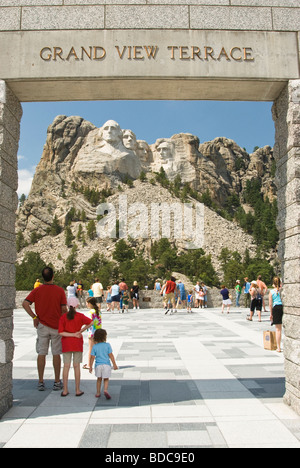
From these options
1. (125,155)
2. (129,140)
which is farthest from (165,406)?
(129,140)

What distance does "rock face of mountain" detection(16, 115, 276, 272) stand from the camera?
291ft

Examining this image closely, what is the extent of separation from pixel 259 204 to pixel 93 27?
330 feet

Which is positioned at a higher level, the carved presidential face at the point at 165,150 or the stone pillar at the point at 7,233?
the carved presidential face at the point at 165,150

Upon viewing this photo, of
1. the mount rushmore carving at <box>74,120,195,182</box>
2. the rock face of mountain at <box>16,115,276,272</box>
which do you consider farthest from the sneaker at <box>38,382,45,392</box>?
the mount rushmore carving at <box>74,120,195,182</box>

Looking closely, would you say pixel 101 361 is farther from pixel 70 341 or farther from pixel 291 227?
pixel 291 227

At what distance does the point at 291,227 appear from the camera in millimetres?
4570

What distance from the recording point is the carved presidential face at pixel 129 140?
10694cm

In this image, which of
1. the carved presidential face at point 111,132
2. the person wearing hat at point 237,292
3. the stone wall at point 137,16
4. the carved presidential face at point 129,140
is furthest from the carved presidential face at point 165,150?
the stone wall at point 137,16

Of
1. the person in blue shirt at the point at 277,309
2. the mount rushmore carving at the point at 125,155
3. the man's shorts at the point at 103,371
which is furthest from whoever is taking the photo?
the mount rushmore carving at the point at 125,155

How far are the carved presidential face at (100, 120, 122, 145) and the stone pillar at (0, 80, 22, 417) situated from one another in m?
96.8

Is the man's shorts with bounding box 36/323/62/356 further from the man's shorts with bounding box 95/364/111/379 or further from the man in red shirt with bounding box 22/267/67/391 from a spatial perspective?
the man's shorts with bounding box 95/364/111/379

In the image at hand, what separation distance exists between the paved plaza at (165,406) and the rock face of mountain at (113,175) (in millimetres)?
72629

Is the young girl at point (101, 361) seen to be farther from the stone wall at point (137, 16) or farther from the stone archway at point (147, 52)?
the stone wall at point (137, 16)

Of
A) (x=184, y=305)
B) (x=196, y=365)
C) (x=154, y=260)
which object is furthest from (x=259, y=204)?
(x=196, y=365)
